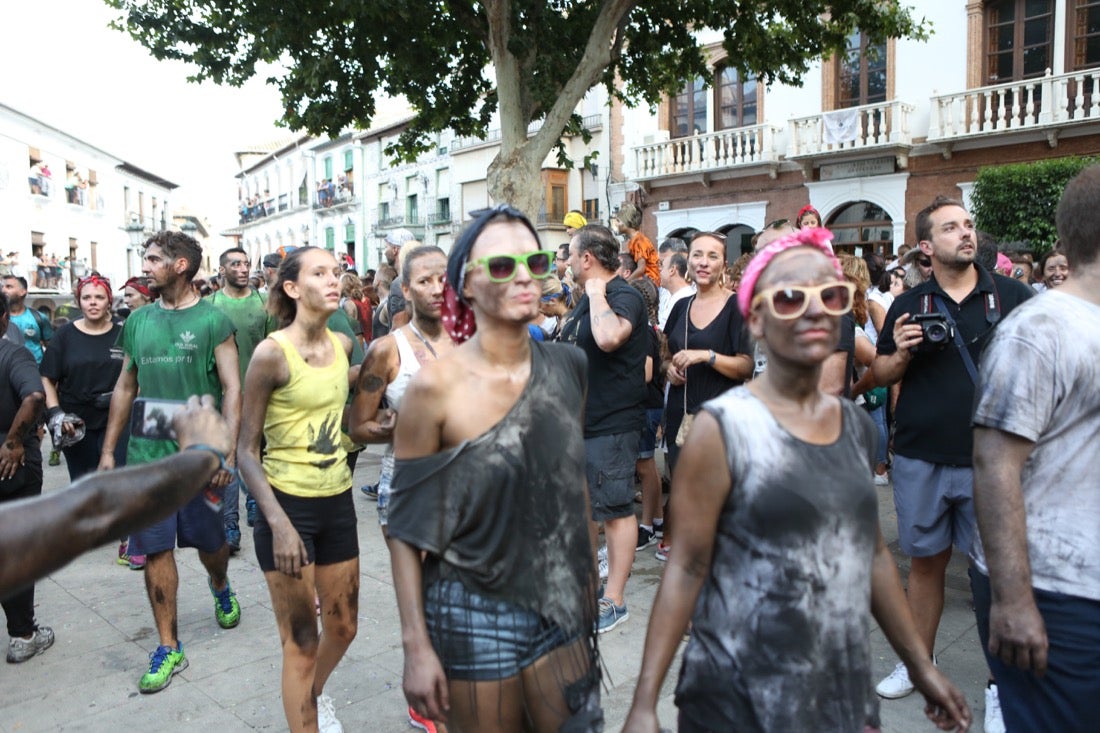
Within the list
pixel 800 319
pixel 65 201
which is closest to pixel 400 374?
pixel 800 319

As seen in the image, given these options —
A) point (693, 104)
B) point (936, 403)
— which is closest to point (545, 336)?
point (936, 403)

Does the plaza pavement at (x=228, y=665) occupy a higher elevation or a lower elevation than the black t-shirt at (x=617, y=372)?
lower

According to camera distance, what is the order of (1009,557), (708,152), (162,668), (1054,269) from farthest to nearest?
(708,152), (1054,269), (162,668), (1009,557)

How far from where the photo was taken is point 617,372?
470 cm

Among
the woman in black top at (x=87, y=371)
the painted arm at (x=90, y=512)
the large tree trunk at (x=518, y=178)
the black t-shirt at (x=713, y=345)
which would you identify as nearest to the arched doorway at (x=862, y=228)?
the large tree trunk at (x=518, y=178)

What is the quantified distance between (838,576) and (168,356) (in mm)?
3679

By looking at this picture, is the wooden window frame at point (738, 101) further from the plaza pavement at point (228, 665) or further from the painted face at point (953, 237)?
the painted face at point (953, 237)

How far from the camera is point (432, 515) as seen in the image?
2.12 meters

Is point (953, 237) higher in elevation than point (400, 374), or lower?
higher

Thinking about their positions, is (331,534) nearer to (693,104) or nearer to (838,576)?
(838,576)

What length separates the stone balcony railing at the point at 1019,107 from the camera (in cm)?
1686

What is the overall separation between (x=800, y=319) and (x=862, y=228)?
2031 cm

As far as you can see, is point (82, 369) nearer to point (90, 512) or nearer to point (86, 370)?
point (86, 370)

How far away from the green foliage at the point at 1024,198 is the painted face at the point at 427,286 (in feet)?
51.8
